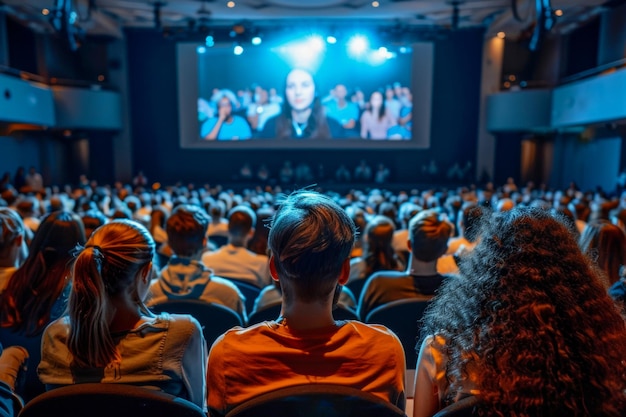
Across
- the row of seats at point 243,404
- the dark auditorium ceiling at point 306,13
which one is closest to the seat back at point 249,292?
the row of seats at point 243,404

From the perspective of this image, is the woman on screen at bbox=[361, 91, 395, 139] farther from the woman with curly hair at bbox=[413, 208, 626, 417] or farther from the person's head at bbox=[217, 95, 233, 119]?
the woman with curly hair at bbox=[413, 208, 626, 417]

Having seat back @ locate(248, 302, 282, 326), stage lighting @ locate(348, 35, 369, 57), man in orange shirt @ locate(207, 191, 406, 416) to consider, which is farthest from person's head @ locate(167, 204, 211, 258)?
stage lighting @ locate(348, 35, 369, 57)

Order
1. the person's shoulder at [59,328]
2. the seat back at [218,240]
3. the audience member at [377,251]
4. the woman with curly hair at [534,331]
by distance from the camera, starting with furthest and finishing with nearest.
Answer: the seat back at [218,240] → the audience member at [377,251] → the person's shoulder at [59,328] → the woman with curly hair at [534,331]

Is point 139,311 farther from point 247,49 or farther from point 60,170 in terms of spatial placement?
point 60,170

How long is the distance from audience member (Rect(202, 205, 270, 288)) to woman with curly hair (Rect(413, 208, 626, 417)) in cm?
216

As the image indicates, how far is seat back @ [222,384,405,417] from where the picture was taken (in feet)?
3.11

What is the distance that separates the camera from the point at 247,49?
14.2 meters

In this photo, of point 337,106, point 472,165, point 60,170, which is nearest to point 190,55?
point 337,106

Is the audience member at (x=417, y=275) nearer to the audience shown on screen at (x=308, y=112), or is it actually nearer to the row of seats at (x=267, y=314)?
the row of seats at (x=267, y=314)

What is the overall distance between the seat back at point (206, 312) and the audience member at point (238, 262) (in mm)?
1054

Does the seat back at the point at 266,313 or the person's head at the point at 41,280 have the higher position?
the person's head at the point at 41,280

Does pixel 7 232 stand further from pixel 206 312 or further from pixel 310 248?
pixel 310 248

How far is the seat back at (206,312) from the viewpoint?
199 cm

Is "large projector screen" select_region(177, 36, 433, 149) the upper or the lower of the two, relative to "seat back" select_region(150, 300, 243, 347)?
upper
